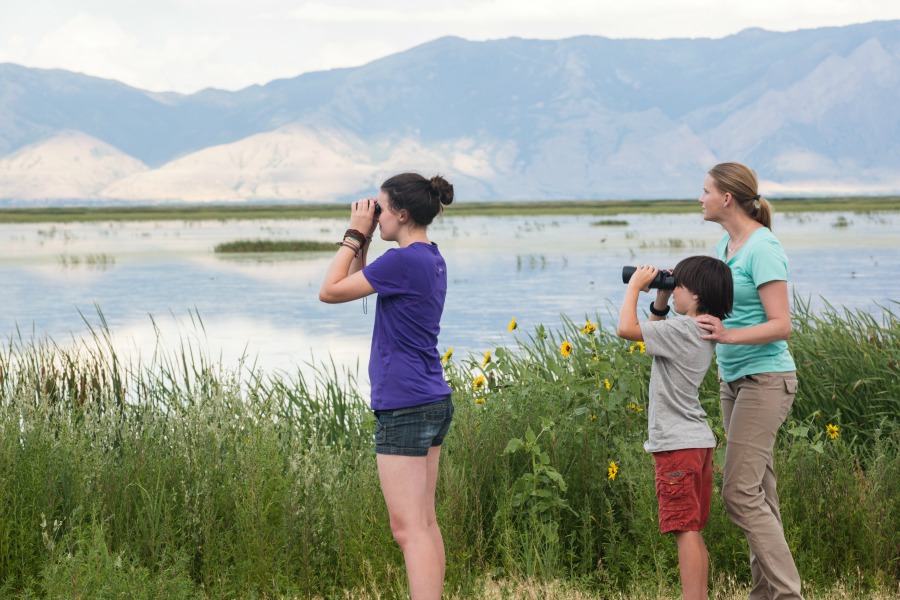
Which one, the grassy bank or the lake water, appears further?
the lake water

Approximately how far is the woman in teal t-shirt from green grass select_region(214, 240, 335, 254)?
42.4 meters

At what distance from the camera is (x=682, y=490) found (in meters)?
4.68

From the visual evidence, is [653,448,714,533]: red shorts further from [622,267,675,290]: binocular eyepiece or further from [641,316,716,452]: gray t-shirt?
[622,267,675,290]: binocular eyepiece

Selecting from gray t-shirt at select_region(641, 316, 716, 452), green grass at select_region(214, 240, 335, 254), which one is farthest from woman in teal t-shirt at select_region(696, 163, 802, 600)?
green grass at select_region(214, 240, 335, 254)

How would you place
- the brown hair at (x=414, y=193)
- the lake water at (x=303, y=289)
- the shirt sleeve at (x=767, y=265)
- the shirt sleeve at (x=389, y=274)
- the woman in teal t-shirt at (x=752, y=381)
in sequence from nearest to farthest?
the shirt sleeve at (x=389, y=274) → the brown hair at (x=414, y=193) → the shirt sleeve at (x=767, y=265) → the woman in teal t-shirt at (x=752, y=381) → the lake water at (x=303, y=289)

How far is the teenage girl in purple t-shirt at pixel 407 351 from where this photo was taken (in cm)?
433

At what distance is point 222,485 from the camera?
19.8 feet

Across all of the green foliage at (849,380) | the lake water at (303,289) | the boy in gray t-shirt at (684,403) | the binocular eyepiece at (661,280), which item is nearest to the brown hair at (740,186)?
the boy in gray t-shirt at (684,403)

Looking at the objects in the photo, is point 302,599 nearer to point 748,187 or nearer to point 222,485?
point 222,485

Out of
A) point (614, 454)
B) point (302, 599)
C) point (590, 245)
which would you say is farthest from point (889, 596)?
point (590, 245)

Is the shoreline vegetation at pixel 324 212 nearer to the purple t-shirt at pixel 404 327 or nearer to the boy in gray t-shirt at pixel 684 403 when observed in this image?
the boy in gray t-shirt at pixel 684 403

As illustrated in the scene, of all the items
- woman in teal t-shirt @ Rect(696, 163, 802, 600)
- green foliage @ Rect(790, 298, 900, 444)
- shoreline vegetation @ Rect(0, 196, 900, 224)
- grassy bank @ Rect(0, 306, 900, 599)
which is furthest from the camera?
shoreline vegetation @ Rect(0, 196, 900, 224)

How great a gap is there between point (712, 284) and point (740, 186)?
48 centimetres

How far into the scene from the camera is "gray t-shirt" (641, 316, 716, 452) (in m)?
4.68
